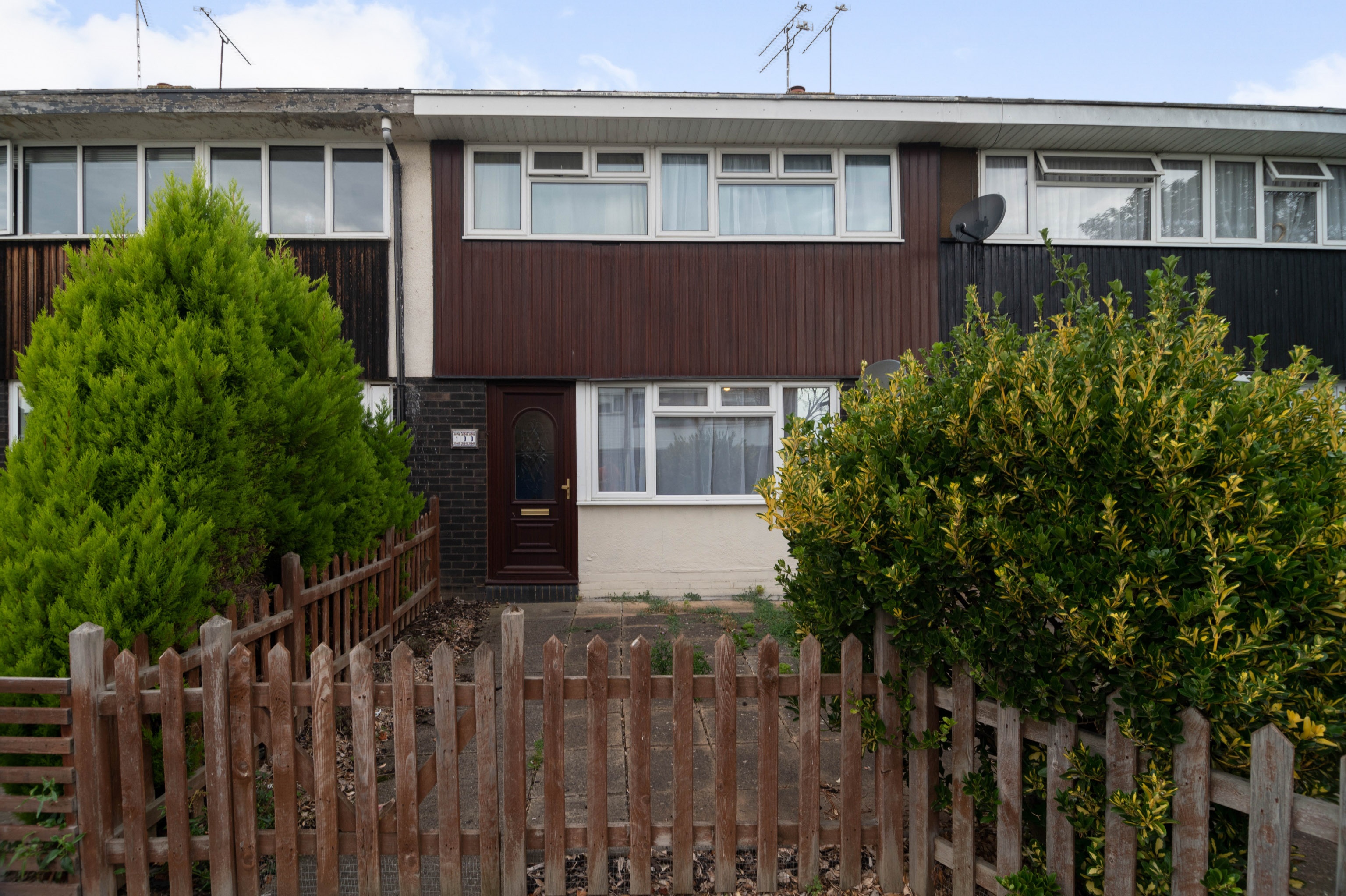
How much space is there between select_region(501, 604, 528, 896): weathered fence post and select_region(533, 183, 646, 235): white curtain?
259 inches

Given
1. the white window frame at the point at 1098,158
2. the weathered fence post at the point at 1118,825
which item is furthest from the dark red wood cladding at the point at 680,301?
the weathered fence post at the point at 1118,825

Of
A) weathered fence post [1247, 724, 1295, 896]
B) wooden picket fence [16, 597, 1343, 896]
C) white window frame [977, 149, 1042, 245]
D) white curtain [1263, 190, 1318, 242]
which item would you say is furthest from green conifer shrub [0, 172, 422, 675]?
white curtain [1263, 190, 1318, 242]

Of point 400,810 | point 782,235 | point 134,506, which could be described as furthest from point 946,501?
point 782,235

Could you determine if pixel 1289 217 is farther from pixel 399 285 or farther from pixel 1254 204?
pixel 399 285

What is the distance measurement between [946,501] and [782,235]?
675 centimetres

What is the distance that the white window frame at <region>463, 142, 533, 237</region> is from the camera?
818 cm

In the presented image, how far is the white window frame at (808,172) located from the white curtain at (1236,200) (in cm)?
515

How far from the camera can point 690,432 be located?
8492mm

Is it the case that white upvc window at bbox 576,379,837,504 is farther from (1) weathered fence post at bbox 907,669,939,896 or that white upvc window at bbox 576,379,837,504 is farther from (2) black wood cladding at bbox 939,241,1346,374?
(1) weathered fence post at bbox 907,669,939,896

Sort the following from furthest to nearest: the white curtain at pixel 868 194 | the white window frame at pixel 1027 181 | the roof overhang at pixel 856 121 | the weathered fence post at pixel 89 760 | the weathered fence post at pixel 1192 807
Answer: the white window frame at pixel 1027 181, the white curtain at pixel 868 194, the roof overhang at pixel 856 121, the weathered fence post at pixel 89 760, the weathered fence post at pixel 1192 807

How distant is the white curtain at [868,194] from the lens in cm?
855

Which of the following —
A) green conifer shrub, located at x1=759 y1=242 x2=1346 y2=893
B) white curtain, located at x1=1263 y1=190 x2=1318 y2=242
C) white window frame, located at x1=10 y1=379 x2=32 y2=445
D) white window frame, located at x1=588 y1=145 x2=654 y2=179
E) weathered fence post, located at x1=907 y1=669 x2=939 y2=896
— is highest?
white window frame, located at x1=588 y1=145 x2=654 y2=179

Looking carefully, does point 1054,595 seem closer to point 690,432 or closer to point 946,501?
point 946,501

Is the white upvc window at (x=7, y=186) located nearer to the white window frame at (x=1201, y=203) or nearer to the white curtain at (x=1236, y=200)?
the white window frame at (x=1201, y=203)
